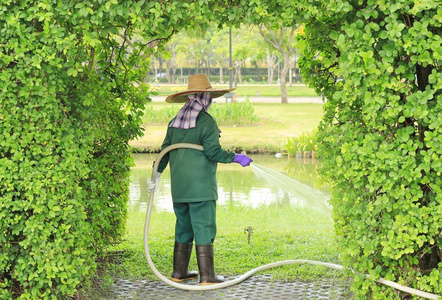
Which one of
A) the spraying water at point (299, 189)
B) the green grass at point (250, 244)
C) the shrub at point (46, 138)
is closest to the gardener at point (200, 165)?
the green grass at point (250, 244)

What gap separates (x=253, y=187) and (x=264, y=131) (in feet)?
23.2

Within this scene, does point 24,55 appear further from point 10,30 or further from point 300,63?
point 300,63

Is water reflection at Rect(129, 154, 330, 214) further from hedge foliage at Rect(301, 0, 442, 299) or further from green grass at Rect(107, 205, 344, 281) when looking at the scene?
hedge foliage at Rect(301, 0, 442, 299)

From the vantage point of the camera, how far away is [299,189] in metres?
7.01

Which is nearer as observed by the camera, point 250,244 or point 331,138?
point 331,138

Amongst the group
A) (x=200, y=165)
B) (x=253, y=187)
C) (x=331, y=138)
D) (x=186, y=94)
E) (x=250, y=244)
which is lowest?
(x=253, y=187)

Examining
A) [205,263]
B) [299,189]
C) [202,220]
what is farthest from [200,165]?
[299,189]

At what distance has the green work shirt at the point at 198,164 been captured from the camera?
5641 millimetres

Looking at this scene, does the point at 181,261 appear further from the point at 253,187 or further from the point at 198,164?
Result: the point at 253,187

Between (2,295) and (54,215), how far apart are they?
741 millimetres

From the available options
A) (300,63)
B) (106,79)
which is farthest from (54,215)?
(300,63)

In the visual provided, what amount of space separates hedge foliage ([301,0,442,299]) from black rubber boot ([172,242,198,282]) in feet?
5.76

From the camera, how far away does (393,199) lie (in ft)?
14.2

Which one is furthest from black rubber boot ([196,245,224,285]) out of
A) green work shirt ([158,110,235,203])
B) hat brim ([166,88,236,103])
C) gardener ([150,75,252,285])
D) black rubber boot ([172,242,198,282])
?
hat brim ([166,88,236,103])
